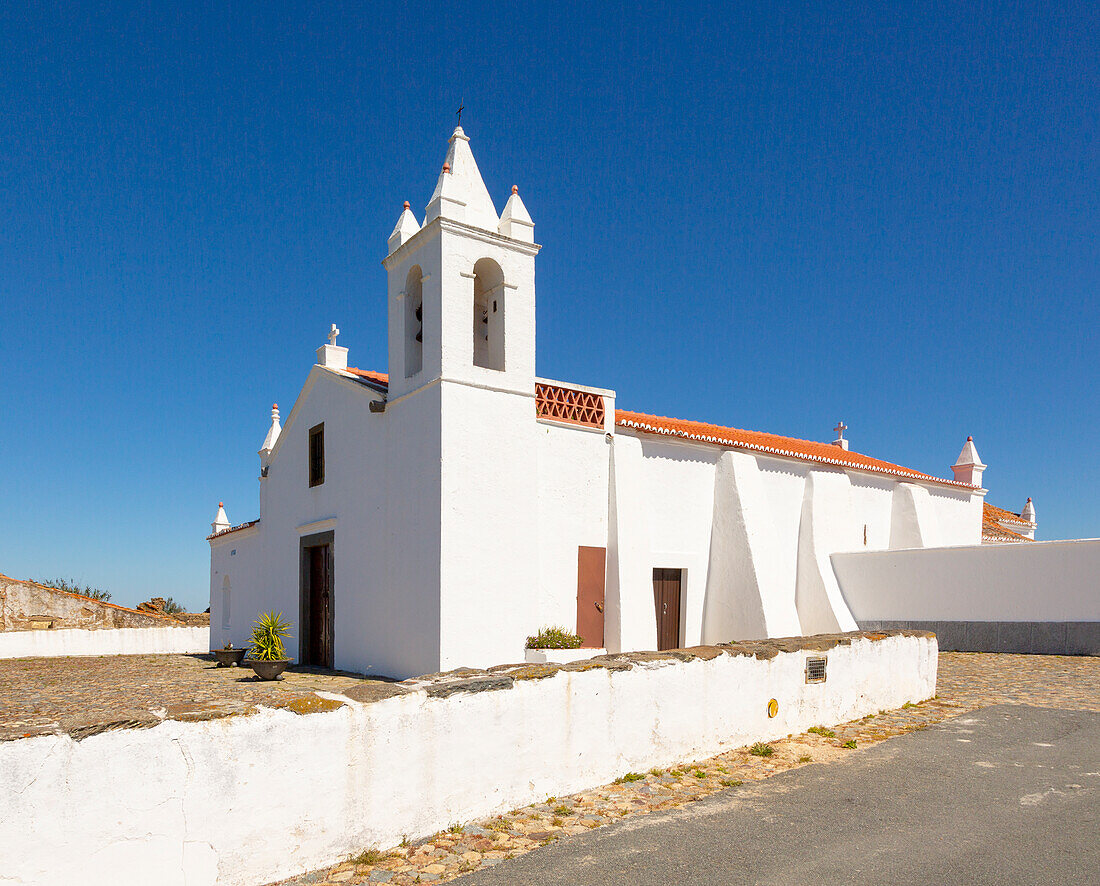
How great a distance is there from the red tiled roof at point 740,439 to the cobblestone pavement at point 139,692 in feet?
18.9

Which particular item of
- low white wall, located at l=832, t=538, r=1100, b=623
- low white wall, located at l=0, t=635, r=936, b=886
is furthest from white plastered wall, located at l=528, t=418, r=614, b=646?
low white wall, located at l=832, t=538, r=1100, b=623

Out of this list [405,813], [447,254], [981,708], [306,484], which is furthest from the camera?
[306,484]

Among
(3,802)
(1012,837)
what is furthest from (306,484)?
(1012,837)

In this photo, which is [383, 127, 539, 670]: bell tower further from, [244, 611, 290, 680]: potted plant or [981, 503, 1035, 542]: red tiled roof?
[981, 503, 1035, 542]: red tiled roof

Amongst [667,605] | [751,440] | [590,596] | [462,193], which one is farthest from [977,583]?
[462,193]

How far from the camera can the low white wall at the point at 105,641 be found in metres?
21.0

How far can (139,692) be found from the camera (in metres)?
10.8

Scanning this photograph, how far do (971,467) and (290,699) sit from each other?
24.2 meters

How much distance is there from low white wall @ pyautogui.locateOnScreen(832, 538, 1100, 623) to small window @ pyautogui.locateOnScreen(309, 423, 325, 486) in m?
11.6

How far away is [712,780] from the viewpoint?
21.0 ft

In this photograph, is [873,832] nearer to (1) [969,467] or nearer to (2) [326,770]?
(2) [326,770]

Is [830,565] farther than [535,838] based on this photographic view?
Yes

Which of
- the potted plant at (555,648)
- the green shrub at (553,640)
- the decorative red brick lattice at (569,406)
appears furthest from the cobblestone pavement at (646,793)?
the decorative red brick lattice at (569,406)

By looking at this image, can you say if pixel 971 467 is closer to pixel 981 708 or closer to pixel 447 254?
pixel 981 708
